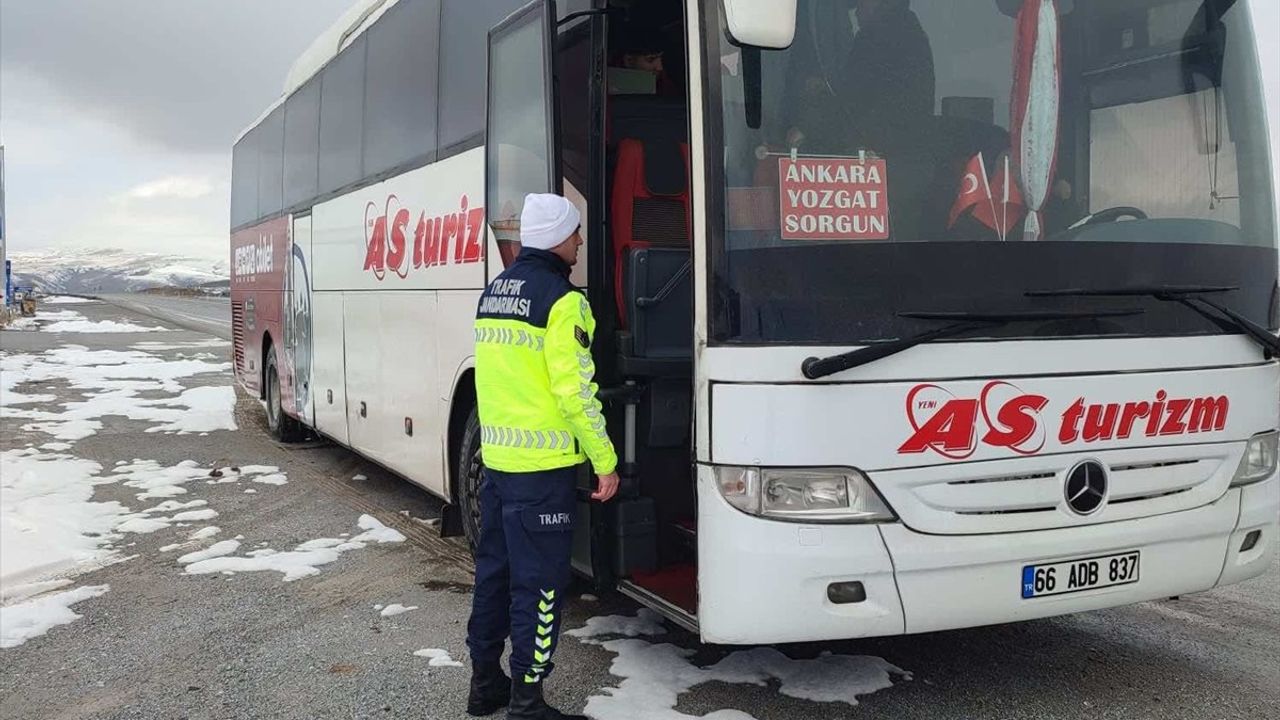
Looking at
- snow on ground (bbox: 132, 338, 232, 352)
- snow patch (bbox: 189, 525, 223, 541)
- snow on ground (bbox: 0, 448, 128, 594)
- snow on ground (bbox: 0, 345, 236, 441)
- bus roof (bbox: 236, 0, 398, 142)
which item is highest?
bus roof (bbox: 236, 0, 398, 142)

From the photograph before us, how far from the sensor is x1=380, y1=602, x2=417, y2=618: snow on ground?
17.7 ft

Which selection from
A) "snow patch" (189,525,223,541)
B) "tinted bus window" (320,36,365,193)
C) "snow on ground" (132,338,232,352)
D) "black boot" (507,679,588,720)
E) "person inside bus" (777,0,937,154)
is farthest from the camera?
"snow on ground" (132,338,232,352)

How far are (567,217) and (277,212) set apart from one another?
7.74 meters

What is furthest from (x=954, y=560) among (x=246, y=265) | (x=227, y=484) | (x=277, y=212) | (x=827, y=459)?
(x=246, y=265)

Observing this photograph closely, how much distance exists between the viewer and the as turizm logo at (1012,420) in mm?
3654

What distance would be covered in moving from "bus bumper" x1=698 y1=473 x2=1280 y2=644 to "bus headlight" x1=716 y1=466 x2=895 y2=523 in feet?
0.11

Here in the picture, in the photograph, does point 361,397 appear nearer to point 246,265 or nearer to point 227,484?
point 227,484

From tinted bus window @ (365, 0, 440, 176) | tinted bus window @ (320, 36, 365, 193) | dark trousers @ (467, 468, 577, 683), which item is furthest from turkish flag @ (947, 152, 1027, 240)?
tinted bus window @ (320, 36, 365, 193)

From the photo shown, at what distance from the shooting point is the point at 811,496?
11.9 feet

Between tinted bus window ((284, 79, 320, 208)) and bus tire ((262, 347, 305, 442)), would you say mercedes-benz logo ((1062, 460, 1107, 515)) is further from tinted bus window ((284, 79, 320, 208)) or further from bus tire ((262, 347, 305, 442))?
bus tire ((262, 347, 305, 442))

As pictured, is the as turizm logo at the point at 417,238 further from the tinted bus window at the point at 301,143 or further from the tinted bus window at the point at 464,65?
the tinted bus window at the point at 301,143

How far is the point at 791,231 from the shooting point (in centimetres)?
366

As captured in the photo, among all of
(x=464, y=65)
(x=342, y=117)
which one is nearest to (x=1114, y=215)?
(x=464, y=65)

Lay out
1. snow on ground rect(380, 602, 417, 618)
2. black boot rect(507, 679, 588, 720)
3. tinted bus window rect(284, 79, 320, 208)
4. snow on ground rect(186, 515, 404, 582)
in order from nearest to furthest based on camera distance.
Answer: black boot rect(507, 679, 588, 720) → snow on ground rect(380, 602, 417, 618) → snow on ground rect(186, 515, 404, 582) → tinted bus window rect(284, 79, 320, 208)
